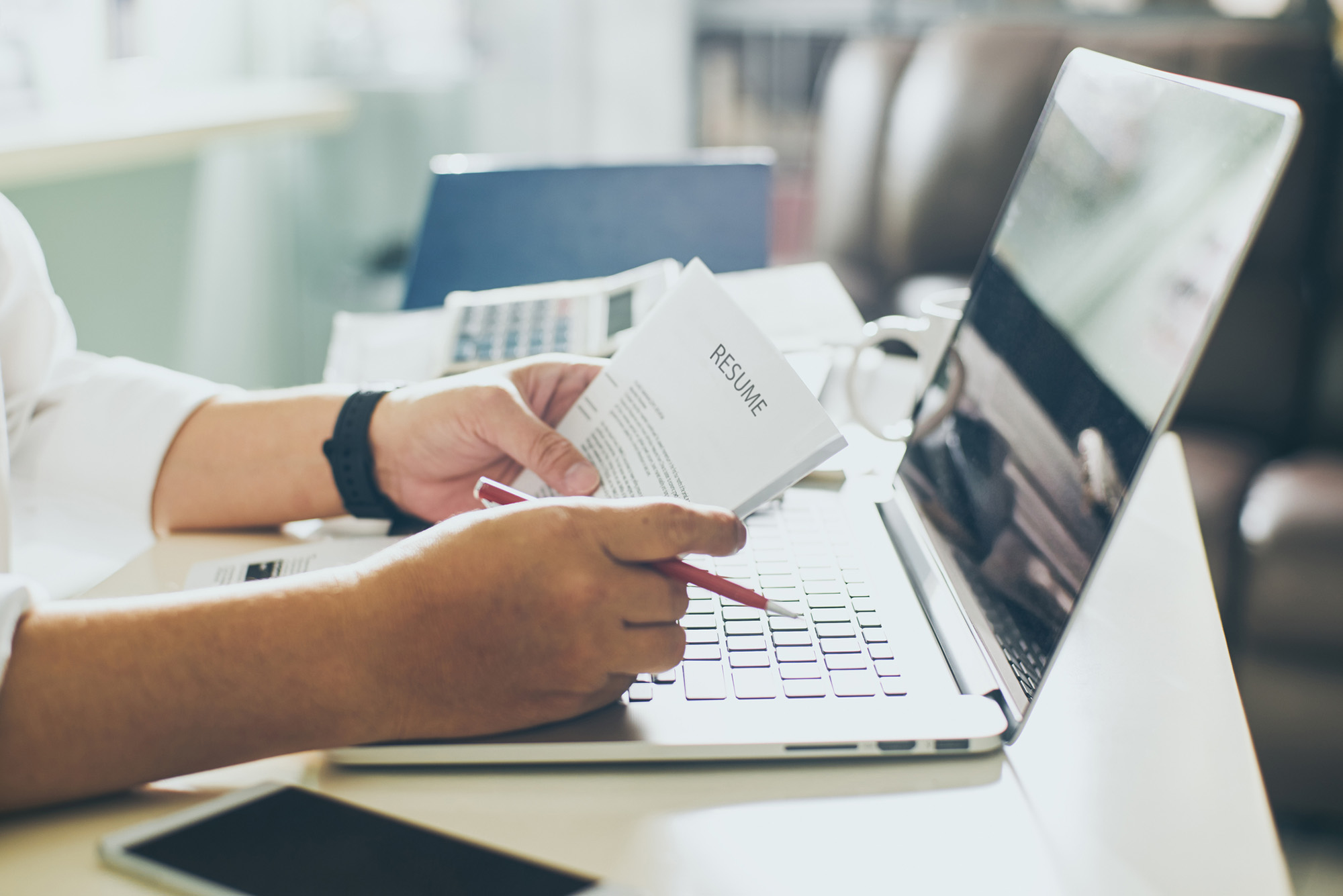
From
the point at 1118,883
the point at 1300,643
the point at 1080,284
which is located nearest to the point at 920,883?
the point at 1118,883

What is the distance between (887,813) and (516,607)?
0.17m

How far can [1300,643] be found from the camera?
137 centimetres

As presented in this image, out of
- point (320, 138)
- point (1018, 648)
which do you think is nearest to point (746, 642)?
point (1018, 648)

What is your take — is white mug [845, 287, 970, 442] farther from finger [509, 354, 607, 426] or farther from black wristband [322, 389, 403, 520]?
black wristband [322, 389, 403, 520]

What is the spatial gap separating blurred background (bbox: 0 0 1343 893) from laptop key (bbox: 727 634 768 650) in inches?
42.5

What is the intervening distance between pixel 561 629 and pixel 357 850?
0.11m

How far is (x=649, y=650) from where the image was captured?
0.44m

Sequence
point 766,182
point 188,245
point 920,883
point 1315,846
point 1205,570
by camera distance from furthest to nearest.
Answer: point 188,245
point 1315,846
point 766,182
point 1205,570
point 920,883

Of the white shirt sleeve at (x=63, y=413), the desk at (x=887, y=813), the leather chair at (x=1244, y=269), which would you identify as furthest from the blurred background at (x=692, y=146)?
the desk at (x=887, y=813)

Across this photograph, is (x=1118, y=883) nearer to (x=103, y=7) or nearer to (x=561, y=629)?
(x=561, y=629)

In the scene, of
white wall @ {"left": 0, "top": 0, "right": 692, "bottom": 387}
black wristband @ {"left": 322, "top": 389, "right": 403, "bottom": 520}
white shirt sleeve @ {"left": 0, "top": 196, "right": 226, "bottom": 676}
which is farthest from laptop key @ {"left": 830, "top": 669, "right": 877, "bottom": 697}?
white wall @ {"left": 0, "top": 0, "right": 692, "bottom": 387}

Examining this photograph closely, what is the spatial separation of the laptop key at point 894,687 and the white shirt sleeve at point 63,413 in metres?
0.49

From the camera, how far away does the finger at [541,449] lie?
59 centimetres

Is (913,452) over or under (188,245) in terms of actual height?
over
